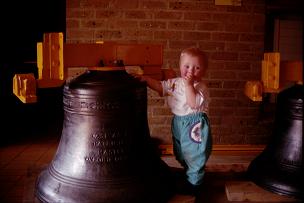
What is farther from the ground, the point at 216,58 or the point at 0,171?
the point at 216,58

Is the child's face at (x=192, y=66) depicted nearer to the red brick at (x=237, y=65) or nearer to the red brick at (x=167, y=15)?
the red brick at (x=167, y=15)

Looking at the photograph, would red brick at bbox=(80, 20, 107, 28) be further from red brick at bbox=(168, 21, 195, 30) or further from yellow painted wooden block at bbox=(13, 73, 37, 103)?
yellow painted wooden block at bbox=(13, 73, 37, 103)

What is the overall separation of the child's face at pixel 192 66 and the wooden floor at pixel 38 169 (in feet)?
2.12

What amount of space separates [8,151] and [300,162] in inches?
130

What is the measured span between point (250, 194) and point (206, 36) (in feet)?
8.21

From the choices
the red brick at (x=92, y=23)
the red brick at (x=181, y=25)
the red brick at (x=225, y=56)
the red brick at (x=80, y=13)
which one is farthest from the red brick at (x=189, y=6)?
the red brick at (x=80, y=13)

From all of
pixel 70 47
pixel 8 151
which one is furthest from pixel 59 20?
pixel 70 47

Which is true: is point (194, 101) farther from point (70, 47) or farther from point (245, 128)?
point (245, 128)

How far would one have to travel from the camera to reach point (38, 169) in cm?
223

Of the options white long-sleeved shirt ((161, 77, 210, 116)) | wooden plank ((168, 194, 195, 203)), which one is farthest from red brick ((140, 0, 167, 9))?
wooden plank ((168, 194, 195, 203))

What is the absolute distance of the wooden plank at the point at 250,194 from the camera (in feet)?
6.02

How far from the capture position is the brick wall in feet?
13.0

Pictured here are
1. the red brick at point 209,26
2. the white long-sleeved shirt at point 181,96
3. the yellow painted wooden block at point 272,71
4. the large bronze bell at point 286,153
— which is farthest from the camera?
the red brick at point 209,26

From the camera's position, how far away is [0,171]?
333 centimetres
